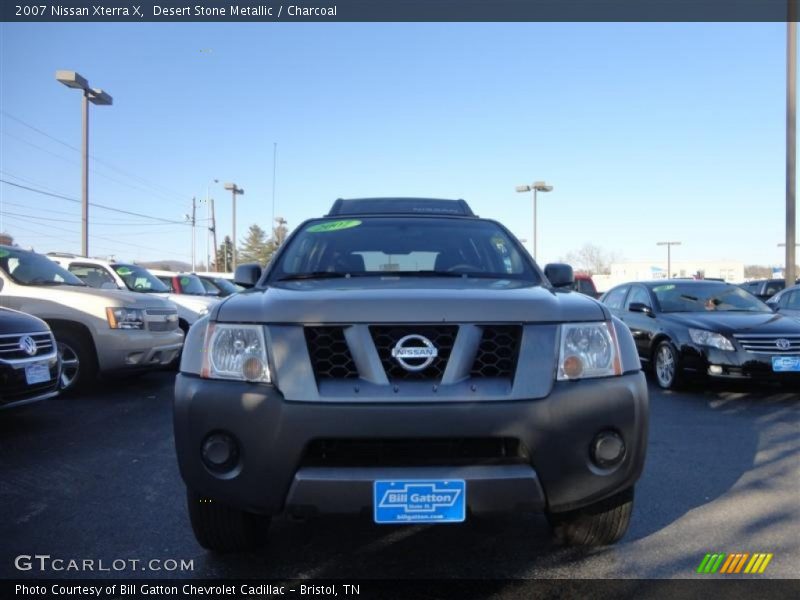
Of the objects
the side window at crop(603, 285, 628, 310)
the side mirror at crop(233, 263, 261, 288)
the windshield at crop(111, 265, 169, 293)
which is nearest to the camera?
the side mirror at crop(233, 263, 261, 288)

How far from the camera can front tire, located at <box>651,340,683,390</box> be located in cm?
719

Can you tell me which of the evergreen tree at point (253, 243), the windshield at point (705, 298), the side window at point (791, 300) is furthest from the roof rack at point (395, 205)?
the evergreen tree at point (253, 243)

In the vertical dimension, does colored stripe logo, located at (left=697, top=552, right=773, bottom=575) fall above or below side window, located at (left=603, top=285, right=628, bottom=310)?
below

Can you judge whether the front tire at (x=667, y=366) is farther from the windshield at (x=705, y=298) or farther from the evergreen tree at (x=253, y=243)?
the evergreen tree at (x=253, y=243)

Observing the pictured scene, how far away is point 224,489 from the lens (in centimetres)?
229

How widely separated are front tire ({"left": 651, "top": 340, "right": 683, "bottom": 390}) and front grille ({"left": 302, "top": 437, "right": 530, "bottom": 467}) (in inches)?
222

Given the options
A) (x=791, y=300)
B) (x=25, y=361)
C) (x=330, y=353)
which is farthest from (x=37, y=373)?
(x=791, y=300)

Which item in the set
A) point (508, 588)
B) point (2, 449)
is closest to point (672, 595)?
point (508, 588)

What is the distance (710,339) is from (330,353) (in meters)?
5.89

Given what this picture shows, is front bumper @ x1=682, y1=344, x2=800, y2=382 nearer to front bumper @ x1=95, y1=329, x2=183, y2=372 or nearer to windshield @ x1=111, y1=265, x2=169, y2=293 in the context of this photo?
front bumper @ x1=95, y1=329, x2=183, y2=372

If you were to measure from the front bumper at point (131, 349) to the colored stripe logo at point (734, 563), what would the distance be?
6202 mm

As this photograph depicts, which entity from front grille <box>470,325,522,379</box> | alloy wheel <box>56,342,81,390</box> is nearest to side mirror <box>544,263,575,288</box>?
front grille <box>470,325,522,379</box>

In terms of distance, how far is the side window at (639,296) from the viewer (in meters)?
8.50

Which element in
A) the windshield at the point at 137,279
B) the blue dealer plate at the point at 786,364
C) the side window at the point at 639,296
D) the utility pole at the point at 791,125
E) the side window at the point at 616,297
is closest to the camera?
the blue dealer plate at the point at 786,364
